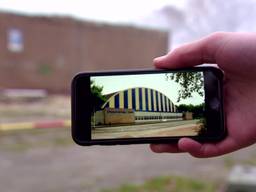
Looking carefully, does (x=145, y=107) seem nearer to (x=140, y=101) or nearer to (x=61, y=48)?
(x=140, y=101)

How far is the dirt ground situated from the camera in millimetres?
4184

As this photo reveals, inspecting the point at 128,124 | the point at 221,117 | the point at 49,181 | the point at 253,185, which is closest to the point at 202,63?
the point at 221,117

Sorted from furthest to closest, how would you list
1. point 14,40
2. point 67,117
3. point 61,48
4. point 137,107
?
point 61,48
point 14,40
point 67,117
point 137,107

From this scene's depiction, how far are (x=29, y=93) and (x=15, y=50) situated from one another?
1.70 m

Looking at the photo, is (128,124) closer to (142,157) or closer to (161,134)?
(161,134)

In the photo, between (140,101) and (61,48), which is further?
(61,48)

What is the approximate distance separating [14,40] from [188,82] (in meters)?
15.2

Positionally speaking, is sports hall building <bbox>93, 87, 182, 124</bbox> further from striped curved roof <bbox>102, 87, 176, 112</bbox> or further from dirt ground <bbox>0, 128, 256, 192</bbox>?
dirt ground <bbox>0, 128, 256, 192</bbox>

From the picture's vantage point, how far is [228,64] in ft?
4.08

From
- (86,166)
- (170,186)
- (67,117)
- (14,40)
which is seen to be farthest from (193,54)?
(14,40)

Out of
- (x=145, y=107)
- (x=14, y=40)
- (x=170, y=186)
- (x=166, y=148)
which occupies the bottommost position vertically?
(x=170, y=186)

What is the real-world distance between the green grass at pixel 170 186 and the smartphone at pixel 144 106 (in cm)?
277

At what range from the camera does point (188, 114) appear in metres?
1.18

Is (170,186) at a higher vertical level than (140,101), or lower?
lower
